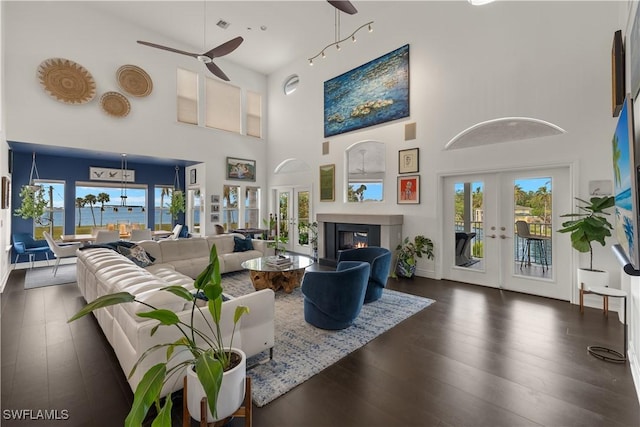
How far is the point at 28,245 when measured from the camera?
6359 millimetres

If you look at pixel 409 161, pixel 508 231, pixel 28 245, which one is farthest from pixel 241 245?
pixel 508 231

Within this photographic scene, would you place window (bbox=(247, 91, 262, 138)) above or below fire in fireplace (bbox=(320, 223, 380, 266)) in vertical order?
above

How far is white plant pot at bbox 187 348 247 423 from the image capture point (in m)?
1.62

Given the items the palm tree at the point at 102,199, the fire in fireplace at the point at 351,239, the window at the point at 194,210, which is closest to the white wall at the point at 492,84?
the fire in fireplace at the point at 351,239

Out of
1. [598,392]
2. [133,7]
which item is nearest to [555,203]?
[598,392]

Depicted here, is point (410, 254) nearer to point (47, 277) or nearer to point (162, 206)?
point (47, 277)

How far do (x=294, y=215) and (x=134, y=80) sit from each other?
17.0ft

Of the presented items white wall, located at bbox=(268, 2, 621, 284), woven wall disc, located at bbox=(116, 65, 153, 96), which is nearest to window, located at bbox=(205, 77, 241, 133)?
woven wall disc, located at bbox=(116, 65, 153, 96)

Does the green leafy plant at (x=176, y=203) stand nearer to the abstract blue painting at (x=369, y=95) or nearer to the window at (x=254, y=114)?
the window at (x=254, y=114)

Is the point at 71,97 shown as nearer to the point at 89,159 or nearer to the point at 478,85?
the point at 89,159

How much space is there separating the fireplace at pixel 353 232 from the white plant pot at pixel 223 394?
4.37m

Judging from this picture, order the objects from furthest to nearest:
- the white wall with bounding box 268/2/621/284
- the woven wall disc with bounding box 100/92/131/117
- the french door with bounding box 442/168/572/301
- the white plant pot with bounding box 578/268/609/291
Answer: the woven wall disc with bounding box 100/92/131/117, the french door with bounding box 442/168/572/301, the white wall with bounding box 268/2/621/284, the white plant pot with bounding box 578/268/609/291

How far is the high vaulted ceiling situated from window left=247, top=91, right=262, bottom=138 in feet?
4.33

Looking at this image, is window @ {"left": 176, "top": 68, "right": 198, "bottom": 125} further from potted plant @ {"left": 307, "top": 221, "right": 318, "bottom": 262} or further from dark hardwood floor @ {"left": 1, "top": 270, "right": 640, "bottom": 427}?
dark hardwood floor @ {"left": 1, "top": 270, "right": 640, "bottom": 427}
